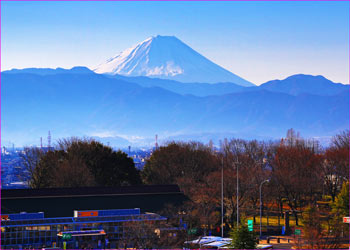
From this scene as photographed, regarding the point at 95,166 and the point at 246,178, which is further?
the point at 95,166

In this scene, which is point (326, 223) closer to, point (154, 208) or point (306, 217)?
point (306, 217)

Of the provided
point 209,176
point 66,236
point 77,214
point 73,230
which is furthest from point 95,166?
point 66,236

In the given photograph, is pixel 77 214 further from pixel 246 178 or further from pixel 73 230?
pixel 246 178

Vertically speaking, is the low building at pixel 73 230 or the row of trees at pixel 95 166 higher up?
the row of trees at pixel 95 166

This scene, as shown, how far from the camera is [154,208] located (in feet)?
224

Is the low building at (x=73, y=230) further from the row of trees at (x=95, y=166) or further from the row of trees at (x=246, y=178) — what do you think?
the row of trees at (x=95, y=166)

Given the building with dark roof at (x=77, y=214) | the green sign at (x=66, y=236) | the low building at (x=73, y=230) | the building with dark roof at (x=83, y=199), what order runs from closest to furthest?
the green sign at (x=66, y=236) < the low building at (x=73, y=230) < the building with dark roof at (x=77, y=214) < the building with dark roof at (x=83, y=199)

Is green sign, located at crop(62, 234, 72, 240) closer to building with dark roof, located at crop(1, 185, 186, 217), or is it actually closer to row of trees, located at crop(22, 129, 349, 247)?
building with dark roof, located at crop(1, 185, 186, 217)

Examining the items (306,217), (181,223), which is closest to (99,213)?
(181,223)

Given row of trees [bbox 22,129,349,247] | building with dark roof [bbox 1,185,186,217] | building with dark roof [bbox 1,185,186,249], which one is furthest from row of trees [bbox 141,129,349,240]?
building with dark roof [bbox 1,185,186,249]

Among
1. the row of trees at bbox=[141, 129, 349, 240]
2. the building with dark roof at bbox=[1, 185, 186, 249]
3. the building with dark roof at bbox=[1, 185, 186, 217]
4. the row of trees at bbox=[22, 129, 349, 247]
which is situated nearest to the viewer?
the building with dark roof at bbox=[1, 185, 186, 249]

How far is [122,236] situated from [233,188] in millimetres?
18134

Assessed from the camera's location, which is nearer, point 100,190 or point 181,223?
point 181,223

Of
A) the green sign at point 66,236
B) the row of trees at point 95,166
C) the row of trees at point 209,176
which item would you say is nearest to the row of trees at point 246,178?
the row of trees at point 209,176
